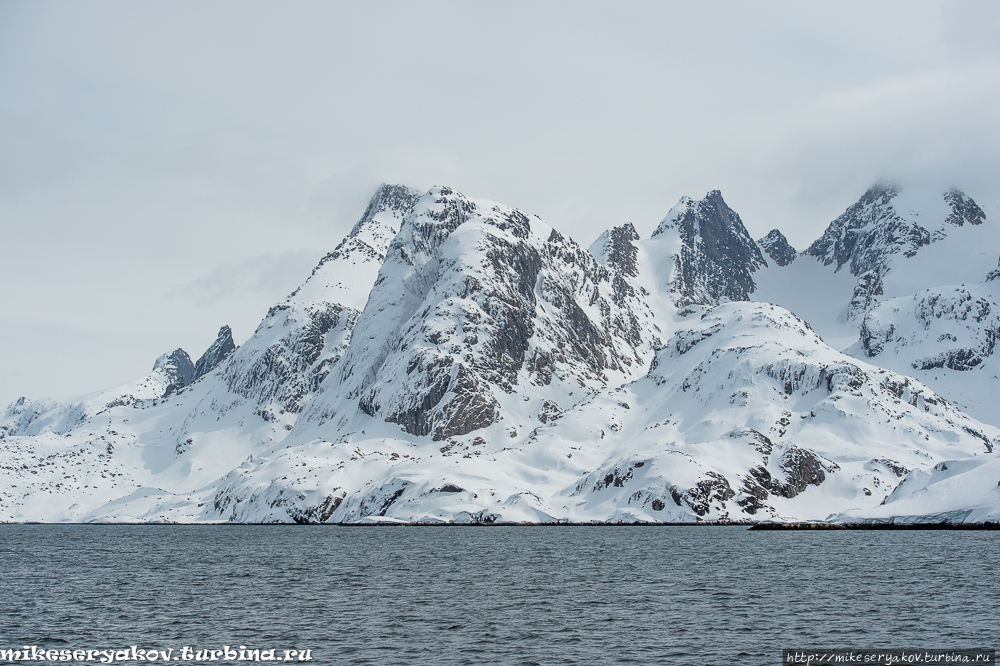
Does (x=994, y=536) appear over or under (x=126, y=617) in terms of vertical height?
under

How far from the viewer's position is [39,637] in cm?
6644

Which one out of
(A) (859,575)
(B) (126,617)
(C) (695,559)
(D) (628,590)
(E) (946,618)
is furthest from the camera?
(C) (695,559)

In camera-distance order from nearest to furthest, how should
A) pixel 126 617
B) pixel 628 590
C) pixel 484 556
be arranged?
pixel 126 617 → pixel 628 590 → pixel 484 556

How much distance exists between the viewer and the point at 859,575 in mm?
103750

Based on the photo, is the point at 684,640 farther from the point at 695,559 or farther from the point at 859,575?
the point at 695,559

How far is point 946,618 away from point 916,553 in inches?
2788

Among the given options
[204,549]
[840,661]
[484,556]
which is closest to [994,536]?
[484,556]

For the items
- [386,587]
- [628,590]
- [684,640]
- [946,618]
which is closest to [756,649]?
[684,640]

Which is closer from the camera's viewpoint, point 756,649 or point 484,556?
point 756,649

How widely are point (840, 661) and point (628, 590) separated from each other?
40044mm

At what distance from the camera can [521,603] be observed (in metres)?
85.4

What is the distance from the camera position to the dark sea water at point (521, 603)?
207 feet

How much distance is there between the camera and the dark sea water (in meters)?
63.0

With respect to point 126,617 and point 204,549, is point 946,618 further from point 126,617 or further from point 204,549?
point 204,549
